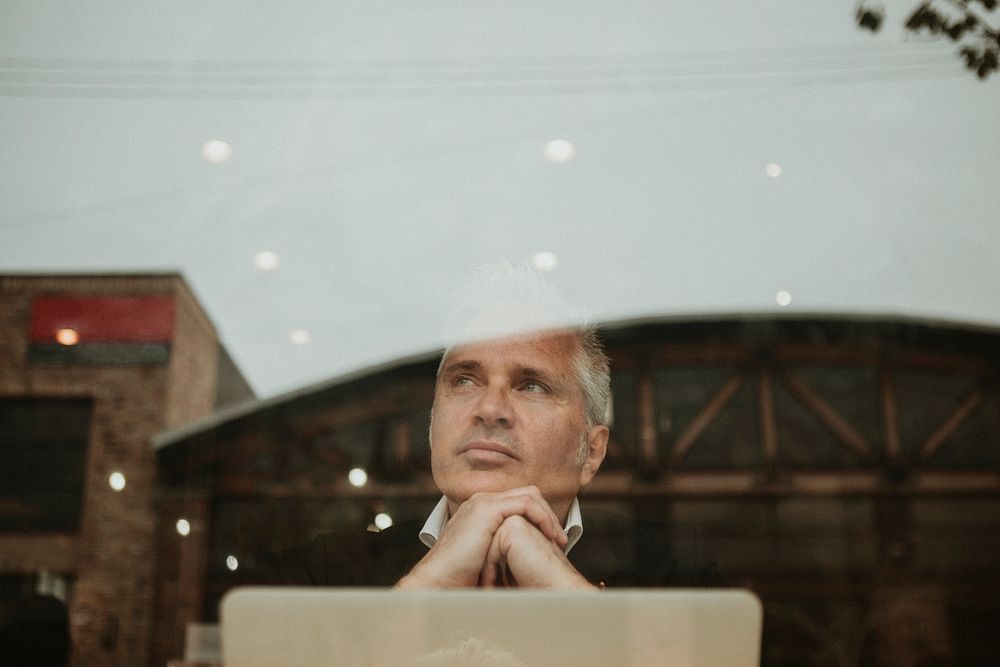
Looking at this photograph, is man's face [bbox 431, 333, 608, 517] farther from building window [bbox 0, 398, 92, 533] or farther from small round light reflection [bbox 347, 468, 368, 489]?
small round light reflection [bbox 347, 468, 368, 489]

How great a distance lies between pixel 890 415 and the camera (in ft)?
12.0

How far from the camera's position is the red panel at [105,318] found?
2.24 meters

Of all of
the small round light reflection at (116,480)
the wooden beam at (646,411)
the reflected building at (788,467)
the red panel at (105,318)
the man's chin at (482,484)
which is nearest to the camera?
the man's chin at (482,484)

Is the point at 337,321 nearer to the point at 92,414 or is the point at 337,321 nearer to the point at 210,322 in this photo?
the point at 210,322

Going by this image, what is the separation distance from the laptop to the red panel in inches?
65.6

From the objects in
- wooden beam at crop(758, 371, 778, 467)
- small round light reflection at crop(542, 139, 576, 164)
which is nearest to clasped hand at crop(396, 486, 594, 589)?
small round light reflection at crop(542, 139, 576, 164)

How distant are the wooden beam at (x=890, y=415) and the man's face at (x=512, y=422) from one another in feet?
8.62

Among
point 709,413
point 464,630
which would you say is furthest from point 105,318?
point 709,413

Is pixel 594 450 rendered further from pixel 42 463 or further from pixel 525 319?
pixel 42 463

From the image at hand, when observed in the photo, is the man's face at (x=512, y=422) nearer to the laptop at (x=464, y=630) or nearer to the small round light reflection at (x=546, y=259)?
the laptop at (x=464, y=630)

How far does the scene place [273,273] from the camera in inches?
111

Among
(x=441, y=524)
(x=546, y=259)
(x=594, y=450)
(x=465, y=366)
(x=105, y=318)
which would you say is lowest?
(x=441, y=524)

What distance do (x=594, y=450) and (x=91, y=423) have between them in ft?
4.93

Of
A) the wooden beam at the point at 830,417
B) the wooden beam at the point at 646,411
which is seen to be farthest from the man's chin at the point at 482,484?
the wooden beam at the point at 830,417
